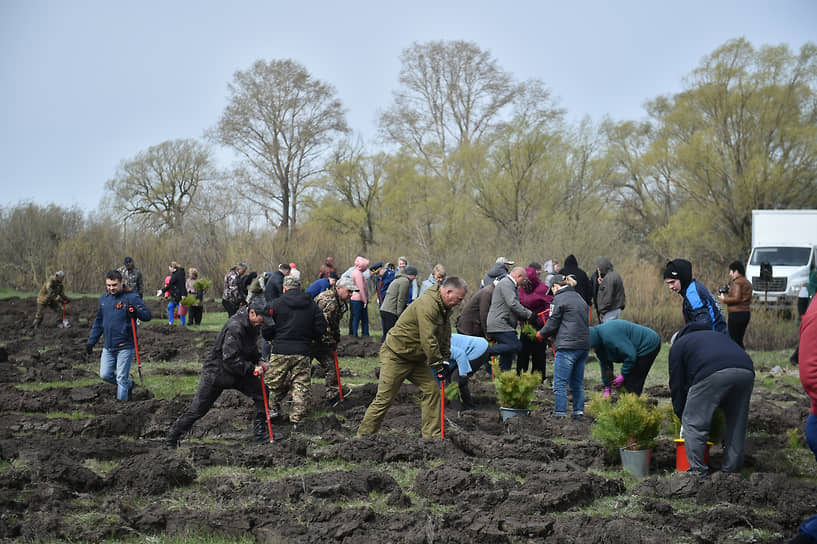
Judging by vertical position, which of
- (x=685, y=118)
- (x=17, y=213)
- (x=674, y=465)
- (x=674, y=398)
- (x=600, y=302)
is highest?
(x=685, y=118)

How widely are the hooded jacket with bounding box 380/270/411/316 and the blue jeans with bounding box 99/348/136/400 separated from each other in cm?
557

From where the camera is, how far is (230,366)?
27.3 feet

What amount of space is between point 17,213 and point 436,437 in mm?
44315

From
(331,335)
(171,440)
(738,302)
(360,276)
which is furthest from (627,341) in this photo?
(360,276)

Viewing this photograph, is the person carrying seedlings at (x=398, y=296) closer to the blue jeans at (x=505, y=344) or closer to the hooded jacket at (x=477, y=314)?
the hooded jacket at (x=477, y=314)

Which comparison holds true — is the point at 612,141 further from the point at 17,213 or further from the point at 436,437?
the point at 436,437

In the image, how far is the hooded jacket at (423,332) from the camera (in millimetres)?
8008

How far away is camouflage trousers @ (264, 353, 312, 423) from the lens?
31.2 ft

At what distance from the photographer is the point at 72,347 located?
17.5 m

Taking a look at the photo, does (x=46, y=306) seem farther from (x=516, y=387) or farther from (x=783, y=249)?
(x=783, y=249)

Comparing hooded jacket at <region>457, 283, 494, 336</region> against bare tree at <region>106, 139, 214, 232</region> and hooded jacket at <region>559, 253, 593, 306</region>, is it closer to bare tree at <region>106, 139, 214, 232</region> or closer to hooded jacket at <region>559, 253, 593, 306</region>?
hooded jacket at <region>559, 253, 593, 306</region>

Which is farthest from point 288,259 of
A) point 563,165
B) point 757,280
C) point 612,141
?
point 612,141

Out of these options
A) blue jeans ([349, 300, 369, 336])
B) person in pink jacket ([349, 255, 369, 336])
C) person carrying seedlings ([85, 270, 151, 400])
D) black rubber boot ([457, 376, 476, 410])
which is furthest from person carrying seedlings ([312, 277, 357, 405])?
blue jeans ([349, 300, 369, 336])

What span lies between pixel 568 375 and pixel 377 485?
383cm
